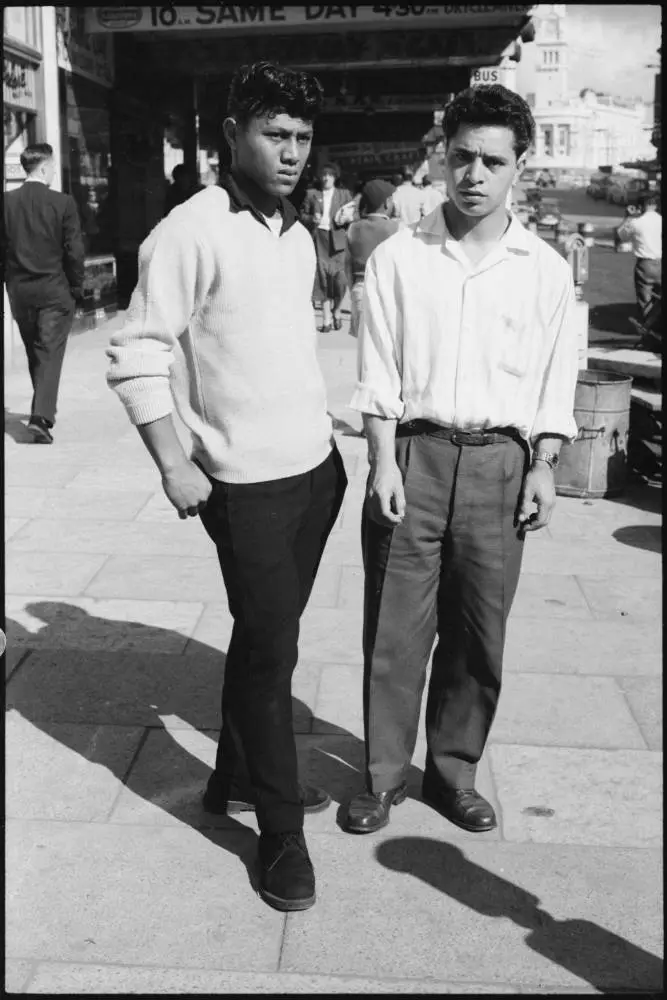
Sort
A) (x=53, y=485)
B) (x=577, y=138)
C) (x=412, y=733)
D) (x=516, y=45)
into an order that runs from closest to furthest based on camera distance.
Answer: (x=412, y=733), (x=53, y=485), (x=516, y=45), (x=577, y=138)

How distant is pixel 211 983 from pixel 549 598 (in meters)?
3.10

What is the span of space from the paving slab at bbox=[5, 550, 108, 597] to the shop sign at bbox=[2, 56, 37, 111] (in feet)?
23.9

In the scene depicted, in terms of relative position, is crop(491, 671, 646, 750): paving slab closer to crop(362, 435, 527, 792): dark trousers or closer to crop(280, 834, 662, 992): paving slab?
crop(362, 435, 527, 792): dark trousers

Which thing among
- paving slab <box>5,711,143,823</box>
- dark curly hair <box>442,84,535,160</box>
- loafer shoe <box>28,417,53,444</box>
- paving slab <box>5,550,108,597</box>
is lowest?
paving slab <box>5,711,143,823</box>

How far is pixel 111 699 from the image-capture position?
13.8ft

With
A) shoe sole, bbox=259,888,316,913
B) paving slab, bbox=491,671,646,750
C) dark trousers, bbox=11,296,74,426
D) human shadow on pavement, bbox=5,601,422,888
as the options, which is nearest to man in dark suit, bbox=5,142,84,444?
dark trousers, bbox=11,296,74,426

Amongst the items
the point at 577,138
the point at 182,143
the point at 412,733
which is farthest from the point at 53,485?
the point at 577,138

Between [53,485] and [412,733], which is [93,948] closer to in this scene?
[412,733]

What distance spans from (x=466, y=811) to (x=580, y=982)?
74cm

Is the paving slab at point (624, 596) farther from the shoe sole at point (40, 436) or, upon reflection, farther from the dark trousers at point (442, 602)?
the shoe sole at point (40, 436)

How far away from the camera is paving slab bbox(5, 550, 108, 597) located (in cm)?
538

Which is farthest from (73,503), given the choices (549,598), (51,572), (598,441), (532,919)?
(532,919)

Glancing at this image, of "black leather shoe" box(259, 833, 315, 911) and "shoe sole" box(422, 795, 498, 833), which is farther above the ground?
"black leather shoe" box(259, 833, 315, 911)

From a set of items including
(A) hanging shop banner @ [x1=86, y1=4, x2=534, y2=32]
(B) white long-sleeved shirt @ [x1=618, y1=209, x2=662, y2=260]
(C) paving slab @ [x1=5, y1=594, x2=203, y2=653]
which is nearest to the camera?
(C) paving slab @ [x1=5, y1=594, x2=203, y2=653]
